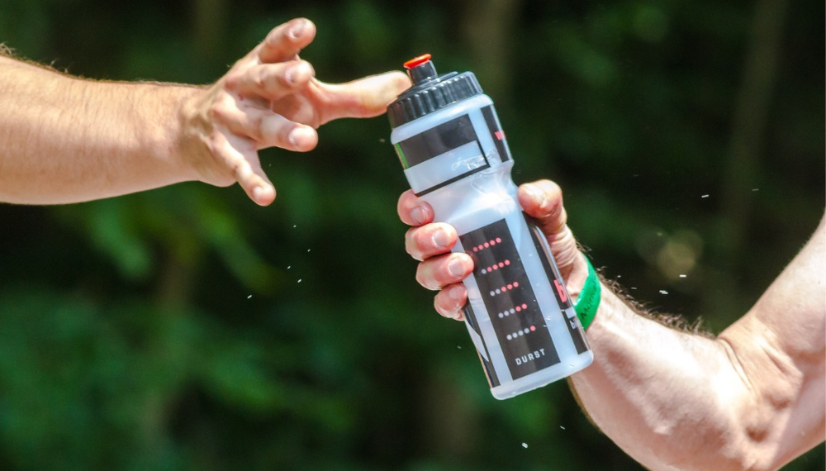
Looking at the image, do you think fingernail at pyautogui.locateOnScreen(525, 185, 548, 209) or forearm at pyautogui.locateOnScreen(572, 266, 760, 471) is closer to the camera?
fingernail at pyautogui.locateOnScreen(525, 185, 548, 209)

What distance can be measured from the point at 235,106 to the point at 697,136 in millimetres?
3752

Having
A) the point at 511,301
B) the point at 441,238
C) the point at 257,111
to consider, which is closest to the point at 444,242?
the point at 441,238

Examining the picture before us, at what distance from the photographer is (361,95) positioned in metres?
1.58

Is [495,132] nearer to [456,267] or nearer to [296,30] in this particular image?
[456,267]

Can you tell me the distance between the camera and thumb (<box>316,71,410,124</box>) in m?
1.58

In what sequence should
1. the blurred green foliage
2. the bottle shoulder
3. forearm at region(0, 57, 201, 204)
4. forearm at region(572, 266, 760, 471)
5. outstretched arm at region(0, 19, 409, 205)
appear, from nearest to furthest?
the bottle shoulder
outstretched arm at region(0, 19, 409, 205)
forearm at region(0, 57, 201, 204)
forearm at region(572, 266, 760, 471)
the blurred green foliage

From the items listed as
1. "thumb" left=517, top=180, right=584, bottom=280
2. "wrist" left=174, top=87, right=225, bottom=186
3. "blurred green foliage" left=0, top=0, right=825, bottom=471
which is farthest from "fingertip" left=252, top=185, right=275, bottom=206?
"blurred green foliage" left=0, top=0, right=825, bottom=471

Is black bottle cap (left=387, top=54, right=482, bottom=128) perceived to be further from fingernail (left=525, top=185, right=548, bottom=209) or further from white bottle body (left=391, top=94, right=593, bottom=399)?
fingernail (left=525, top=185, right=548, bottom=209)

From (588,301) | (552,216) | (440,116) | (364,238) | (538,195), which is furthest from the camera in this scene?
(364,238)

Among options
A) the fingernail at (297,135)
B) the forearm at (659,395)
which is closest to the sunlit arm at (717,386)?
the forearm at (659,395)

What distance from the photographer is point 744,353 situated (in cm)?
180

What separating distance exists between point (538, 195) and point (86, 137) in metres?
0.77

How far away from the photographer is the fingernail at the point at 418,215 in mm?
1371

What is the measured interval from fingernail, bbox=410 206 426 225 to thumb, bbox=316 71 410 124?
0.87ft
